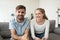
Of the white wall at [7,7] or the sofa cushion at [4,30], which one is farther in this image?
the white wall at [7,7]

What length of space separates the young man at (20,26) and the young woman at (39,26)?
0.11m

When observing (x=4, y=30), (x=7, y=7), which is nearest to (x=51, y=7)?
(x=7, y=7)

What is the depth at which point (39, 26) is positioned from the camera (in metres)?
2.12

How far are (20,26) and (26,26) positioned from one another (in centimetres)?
10

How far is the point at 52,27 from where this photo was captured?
314cm

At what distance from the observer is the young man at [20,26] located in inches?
79.0

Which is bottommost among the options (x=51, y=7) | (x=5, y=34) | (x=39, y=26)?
(x=5, y=34)

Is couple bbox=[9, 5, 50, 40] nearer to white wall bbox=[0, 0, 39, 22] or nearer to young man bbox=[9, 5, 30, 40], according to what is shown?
young man bbox=[9, 5, 30, 40]

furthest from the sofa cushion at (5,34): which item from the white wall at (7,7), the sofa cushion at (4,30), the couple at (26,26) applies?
the white wall at (7,7)

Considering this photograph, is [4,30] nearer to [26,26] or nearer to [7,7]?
[26,26]

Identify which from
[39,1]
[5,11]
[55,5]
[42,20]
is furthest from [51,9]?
[42,20]

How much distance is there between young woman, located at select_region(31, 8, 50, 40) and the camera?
2.08 m

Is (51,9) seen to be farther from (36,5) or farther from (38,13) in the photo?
(38,13)

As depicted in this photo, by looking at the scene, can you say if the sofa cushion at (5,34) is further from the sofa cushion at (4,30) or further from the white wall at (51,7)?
the white wall at (51,7)
